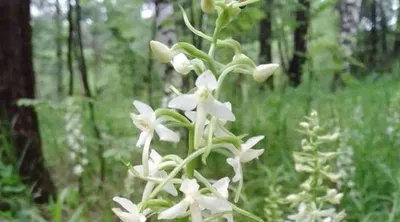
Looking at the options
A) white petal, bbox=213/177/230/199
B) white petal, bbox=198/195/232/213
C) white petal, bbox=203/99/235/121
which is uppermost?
white petal, bbox=203/99/235/121

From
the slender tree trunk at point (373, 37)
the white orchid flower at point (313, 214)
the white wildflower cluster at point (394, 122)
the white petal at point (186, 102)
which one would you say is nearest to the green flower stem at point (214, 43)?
the white petal at point (186, 102)

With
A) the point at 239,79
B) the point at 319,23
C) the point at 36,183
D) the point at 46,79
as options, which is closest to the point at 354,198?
the point at 36,183

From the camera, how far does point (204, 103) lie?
1.12 m

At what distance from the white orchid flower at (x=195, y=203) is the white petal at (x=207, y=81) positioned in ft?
0.61

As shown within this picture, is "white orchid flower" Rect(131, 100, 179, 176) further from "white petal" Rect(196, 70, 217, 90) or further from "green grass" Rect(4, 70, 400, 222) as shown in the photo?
"green grass" Rect(4, 70, 400, 222)

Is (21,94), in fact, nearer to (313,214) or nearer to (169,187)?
(313,214)

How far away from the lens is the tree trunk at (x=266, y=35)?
5.56 meters

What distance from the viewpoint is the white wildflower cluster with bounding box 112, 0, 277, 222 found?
1112 millimetres

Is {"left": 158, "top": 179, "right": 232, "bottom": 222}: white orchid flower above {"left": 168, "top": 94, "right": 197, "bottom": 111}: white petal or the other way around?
the other way around

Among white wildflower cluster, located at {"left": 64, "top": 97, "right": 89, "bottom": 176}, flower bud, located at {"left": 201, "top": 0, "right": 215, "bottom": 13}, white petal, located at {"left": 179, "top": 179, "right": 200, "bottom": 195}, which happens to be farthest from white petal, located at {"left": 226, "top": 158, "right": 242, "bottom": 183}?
white wildflower cluster, located at {"left": 64, "top": 97, "right": 89, "bottom": 176}

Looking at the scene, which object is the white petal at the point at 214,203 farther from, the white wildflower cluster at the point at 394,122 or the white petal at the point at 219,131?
the white wildflower cluster at the point at 394,122

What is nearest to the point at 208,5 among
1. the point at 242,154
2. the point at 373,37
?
Answer: the point at 242,154

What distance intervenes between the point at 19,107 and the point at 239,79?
2523mm

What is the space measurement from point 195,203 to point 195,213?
0.06 feet
